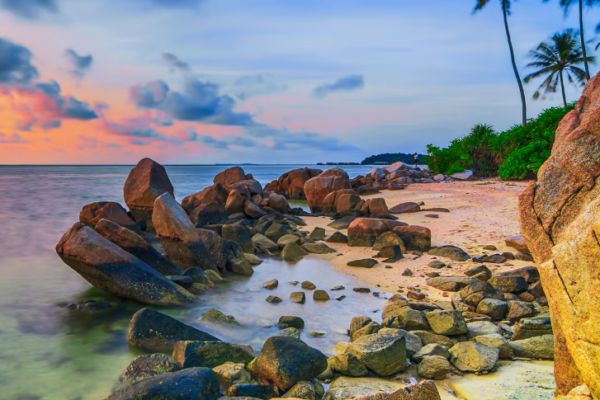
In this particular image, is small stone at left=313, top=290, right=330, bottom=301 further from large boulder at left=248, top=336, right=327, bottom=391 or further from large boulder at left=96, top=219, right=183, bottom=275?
large boulder at left=96, top=219, right=183, bottom=275

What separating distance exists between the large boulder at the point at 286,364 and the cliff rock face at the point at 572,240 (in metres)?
1.91

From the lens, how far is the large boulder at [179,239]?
789 cm

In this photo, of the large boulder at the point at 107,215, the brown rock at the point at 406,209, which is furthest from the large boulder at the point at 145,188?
the brown rock at the point at 406,209

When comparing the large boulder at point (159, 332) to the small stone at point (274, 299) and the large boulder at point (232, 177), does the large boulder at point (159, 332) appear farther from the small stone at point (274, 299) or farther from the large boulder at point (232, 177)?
the large boulder at point (232, 177)

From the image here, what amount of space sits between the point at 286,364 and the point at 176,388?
97cm

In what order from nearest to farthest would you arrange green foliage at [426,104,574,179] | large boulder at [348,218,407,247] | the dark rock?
the dark rock → large boulder at [348,218,407,247] → green foliage at [426,104,574,179]

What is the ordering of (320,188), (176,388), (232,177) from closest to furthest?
(176,388) < (320,188) < (232,177)

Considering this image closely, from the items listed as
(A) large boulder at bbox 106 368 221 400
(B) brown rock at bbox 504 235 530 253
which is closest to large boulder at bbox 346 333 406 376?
(A) large boulder at bbox 106 368 221 400

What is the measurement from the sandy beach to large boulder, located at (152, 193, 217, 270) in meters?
2.64

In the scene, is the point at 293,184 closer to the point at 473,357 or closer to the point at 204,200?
the point at 204,200

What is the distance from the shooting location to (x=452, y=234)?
1013cm

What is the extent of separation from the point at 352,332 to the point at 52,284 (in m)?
6.20

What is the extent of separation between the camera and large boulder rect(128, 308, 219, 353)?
4.71 m

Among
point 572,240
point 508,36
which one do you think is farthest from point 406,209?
point 508,36
